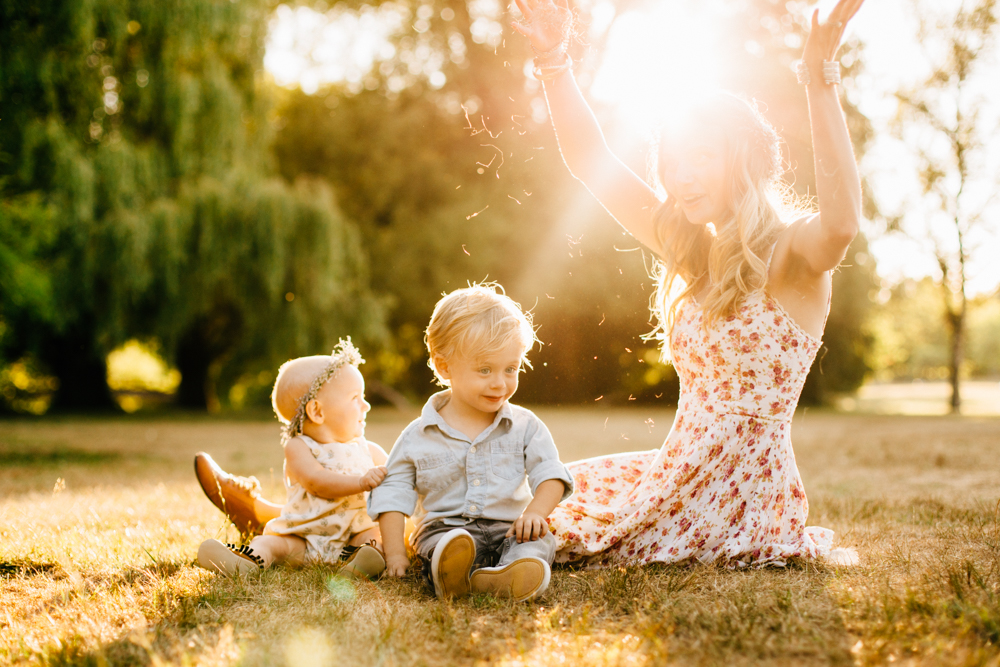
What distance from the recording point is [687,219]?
2.41 m

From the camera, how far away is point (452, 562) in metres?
1.94

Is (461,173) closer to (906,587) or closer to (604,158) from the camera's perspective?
(604,158)

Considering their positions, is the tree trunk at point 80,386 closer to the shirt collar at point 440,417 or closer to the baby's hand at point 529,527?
the shirt collar at point 440,417

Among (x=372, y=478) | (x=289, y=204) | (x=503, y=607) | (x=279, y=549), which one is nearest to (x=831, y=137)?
(x=503, y=607)

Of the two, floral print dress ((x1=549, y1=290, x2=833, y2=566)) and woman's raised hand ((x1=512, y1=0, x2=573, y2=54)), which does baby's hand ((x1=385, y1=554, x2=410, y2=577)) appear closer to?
floral print dress ((x1=549, y1=290, x2=833, y2=566))

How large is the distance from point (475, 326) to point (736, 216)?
86 cm

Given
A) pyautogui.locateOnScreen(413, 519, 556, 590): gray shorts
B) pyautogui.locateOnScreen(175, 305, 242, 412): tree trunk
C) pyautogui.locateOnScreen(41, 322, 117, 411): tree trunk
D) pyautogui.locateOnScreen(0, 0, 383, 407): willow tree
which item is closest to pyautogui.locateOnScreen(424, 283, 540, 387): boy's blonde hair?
pyautogui.locateOnScreen(413, 519, 556, 590): gray shorts

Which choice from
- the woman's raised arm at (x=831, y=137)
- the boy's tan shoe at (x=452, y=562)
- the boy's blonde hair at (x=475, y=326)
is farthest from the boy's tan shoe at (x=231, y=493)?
the woman's raised arm at (x=831, y=137)

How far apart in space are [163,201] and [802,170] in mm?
7584

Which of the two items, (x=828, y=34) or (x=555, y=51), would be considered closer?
(x=828, y=34)

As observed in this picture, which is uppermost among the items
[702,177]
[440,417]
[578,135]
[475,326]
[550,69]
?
[550,69]

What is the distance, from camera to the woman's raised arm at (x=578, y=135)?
249 centimetres

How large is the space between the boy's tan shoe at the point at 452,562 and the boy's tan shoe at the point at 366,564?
0.95 ft

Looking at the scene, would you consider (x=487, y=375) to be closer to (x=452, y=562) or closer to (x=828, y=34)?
(x=452, y=562)
